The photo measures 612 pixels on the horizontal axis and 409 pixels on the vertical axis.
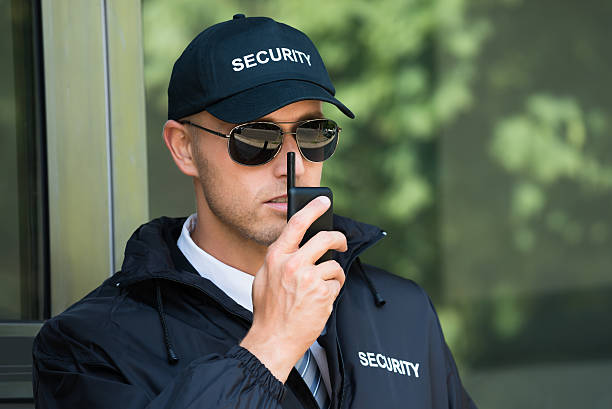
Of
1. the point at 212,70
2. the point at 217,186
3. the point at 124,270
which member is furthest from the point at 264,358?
the point at 212,70

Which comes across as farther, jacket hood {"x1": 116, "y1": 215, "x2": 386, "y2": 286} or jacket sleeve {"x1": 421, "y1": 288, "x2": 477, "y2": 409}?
jacket sleeve {"x1": 421, "y1": 288, "x2": 477, "y2": 409}

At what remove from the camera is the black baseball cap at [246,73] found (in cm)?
164

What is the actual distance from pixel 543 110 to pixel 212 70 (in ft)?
14.0

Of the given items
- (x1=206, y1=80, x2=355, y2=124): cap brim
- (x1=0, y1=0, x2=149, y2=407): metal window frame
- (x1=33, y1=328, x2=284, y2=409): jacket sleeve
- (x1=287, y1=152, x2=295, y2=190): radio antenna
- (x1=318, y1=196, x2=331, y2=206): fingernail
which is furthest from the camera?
(x1=0, y1=0, x2=149, y2=407): metal window frame

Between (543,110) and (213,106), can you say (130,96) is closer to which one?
(213,106)

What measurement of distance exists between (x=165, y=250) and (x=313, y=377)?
0.44m

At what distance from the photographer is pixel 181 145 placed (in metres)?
1.85

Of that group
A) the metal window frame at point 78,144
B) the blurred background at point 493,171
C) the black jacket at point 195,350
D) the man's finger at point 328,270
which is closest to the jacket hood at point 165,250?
the black jacket at point 195,350

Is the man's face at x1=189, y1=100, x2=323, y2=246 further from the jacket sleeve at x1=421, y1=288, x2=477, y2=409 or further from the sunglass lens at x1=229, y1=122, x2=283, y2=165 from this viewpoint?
the jacket sleeve at x1=421, y1=288, x2=477, y2=409

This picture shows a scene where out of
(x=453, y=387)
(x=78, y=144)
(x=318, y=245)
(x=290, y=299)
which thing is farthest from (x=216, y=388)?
(x=78, y=144)

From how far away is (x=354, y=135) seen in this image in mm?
→ 4934

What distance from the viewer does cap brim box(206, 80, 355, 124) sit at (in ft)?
5.29

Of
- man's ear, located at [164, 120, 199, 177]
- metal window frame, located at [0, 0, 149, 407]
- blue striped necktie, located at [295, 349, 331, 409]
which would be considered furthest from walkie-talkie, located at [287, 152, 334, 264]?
metal window frame, located at [0, 0, 149, 407]

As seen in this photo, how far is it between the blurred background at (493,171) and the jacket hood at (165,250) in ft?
9.00
